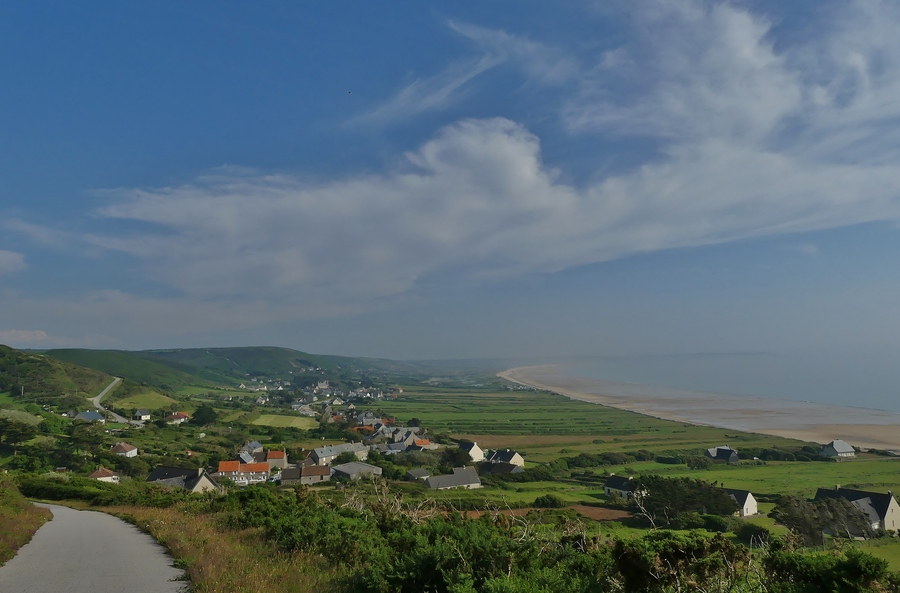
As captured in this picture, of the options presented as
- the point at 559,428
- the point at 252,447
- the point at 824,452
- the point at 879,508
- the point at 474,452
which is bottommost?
the point at 252,447

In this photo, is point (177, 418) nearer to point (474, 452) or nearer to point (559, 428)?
point (474, 452)

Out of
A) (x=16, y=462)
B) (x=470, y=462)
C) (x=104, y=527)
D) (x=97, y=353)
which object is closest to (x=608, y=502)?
(x=470, y=462)

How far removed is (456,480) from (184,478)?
21.4 metres

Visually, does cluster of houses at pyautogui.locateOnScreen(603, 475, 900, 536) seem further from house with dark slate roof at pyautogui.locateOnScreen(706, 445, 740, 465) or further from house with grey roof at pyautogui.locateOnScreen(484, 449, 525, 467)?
house with grey roof at pyautogui.locateOnScreen(484, 449, 525, 467)

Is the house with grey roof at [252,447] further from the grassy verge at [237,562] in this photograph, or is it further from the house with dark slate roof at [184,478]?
the grassy verge at [237,562]

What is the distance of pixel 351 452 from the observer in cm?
5772

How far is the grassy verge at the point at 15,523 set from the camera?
30.2ft

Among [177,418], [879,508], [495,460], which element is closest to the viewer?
[879,508]

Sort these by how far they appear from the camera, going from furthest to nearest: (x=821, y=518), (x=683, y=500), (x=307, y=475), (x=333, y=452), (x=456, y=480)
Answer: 1. (x=333, y=452)
2. (x=307, y=475)
3. (x=456, y=480)
4. (x=683, y=500)
5. (x=821, y=518)

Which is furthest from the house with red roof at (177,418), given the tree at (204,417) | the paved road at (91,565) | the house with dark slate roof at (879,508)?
the house with dark slate roof at (879,508)

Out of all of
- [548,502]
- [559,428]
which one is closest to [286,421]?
[559,428]

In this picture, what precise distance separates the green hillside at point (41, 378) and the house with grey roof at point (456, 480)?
6986 cm

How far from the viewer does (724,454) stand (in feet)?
144

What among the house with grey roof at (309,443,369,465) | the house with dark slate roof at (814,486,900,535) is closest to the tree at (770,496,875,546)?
the house with dark slate roof at (814,486,900,535)
